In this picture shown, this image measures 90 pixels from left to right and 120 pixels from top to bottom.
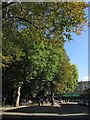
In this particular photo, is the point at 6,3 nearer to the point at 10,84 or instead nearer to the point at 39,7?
the point at 39,7

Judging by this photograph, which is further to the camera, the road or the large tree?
the road

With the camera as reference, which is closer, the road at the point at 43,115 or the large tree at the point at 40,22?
the large tree at the point at 40,22


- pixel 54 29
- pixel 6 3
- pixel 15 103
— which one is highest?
pixel 6 3

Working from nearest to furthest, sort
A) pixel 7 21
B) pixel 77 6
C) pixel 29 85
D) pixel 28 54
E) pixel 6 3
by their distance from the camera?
1. pixel 77 6
2. pixel 6 3
3. pixel 7 21
4. pixel 28 54
5. pixel 29 85

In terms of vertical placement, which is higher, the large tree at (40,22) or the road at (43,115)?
the large tree at (40,22)

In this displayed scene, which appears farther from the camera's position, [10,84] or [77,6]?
[10,84]

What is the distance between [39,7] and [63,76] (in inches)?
2558

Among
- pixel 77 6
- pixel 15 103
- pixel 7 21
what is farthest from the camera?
pixel 15 103

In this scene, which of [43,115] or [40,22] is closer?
[40,22]

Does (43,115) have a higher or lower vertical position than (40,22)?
lower

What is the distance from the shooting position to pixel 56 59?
71000mm

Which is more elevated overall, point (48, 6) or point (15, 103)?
point (48, 6)

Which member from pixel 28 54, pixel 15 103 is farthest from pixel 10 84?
pixel 15 103

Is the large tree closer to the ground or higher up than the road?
higher up
